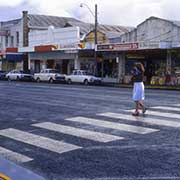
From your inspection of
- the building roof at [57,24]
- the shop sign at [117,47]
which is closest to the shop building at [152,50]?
the shop sign at [117,47]

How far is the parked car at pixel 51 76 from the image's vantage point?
4459 cm

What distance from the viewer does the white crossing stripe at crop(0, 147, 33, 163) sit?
7787 millimetres

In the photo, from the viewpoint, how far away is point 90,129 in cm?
1076

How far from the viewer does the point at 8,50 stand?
5750cm

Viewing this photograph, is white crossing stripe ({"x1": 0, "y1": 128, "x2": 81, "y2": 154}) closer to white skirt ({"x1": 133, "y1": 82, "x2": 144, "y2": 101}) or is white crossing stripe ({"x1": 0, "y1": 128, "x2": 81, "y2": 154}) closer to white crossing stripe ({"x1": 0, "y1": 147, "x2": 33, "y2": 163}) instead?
white crossing stripe ({"x1": 0, "y1": 147, "x2": 33, "y2": 163})

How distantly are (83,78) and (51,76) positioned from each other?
5935 millimetres

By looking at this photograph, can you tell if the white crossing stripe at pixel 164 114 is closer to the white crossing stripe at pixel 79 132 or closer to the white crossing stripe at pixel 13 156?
the white crossing stripe at pixel 79 132

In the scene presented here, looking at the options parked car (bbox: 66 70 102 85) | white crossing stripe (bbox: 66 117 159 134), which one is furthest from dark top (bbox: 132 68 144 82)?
parked car (bbox: 66 70 102 85)

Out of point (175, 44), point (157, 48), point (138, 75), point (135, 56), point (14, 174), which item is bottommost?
point (14, 174)

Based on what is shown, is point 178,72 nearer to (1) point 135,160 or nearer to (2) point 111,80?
(2) point 111,80

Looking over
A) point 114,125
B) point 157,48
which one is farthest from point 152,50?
point 114,125

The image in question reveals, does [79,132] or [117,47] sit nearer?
[79,132]

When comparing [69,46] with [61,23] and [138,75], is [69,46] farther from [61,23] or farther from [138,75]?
[138,75]

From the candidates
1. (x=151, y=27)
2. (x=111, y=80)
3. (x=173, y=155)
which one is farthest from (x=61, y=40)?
(x=173, y=155)
